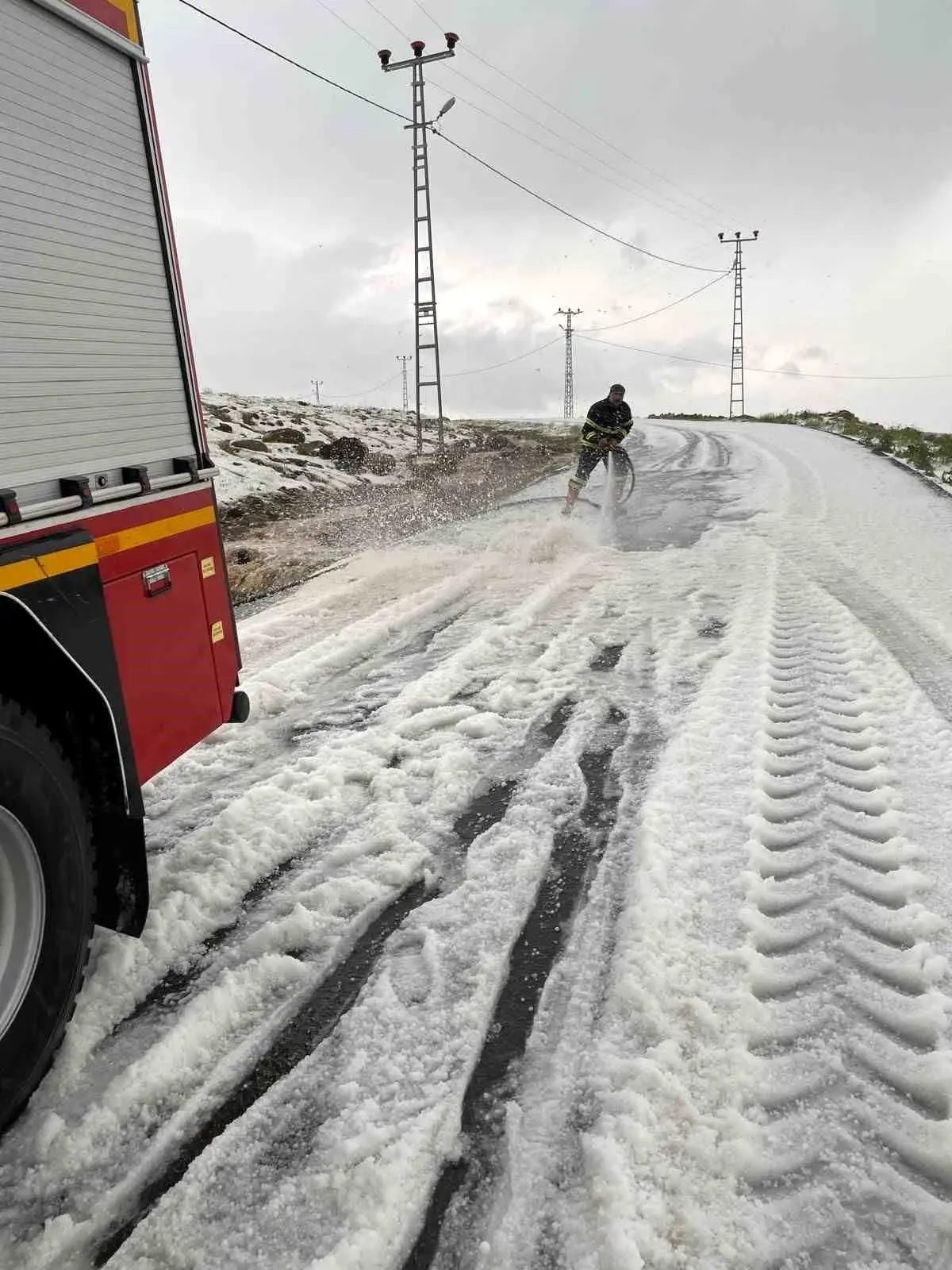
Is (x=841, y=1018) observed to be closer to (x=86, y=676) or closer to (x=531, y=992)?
(x=531, y=992)

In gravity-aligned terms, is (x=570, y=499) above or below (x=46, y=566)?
below

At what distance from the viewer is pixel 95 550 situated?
2.20 meters

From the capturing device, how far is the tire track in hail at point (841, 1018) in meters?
1.64

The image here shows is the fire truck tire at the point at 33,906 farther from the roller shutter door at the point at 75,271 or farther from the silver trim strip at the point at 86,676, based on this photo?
the roller shutter door at the point at 75,271

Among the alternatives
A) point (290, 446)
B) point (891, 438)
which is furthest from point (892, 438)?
point (290, 446)

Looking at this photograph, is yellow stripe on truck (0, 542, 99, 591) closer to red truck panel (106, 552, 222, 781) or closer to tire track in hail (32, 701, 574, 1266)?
red truck panel (106, 552, 222, 781)

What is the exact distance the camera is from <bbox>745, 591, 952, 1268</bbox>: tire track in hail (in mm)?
1640

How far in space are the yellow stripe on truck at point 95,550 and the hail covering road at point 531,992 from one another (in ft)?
4.21

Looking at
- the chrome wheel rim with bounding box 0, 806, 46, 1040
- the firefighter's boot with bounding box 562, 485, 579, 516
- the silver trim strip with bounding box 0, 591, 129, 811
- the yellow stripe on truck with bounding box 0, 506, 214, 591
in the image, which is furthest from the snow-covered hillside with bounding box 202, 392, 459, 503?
the chrome wheel rim with bounding box 0, 806, 46, 1040

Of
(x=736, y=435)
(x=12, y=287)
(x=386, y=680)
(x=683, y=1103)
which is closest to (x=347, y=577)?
(x=386, y=680)

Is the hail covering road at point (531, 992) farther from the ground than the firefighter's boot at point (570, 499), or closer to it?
closer to it

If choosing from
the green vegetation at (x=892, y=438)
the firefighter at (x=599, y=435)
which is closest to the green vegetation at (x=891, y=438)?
the green vegetation at (x=892, y=438)

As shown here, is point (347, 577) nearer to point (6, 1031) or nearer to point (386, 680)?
point (386, 680)

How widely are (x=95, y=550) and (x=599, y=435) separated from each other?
8797 millimetres
